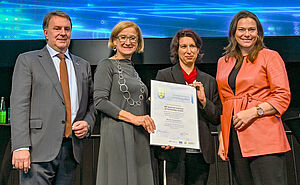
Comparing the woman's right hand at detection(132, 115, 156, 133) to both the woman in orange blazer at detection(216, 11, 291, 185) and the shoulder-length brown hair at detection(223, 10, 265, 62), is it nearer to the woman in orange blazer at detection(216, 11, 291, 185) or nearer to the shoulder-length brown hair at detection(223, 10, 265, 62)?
the woman in orange blazer at detection(216, 11, 291, 185)

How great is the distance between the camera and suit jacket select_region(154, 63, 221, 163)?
2.41 metres

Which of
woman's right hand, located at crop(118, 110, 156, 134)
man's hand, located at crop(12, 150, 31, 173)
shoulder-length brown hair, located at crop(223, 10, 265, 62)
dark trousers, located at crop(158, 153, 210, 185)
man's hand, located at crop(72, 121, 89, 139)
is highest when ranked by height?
shoulder-length brown hair, located at crop(223, 10, 265, 62)

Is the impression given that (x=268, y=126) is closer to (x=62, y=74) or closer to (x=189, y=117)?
(x=189, y=117)

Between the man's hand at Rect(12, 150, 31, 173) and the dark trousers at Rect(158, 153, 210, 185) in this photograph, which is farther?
the dark trousers at Rect(158, 153, 210, 185)

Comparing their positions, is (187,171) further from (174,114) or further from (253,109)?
(253,109)

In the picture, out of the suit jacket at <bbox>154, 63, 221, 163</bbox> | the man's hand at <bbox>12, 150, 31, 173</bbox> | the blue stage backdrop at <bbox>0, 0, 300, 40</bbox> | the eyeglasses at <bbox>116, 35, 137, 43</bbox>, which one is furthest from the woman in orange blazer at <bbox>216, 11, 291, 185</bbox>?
the blue stage backdrop at <bbox>0, 0, 300, 40</bbox>

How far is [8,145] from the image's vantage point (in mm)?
2803

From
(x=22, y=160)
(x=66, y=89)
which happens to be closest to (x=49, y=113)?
(x=66, y=89)

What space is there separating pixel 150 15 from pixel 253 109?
2.93 metres

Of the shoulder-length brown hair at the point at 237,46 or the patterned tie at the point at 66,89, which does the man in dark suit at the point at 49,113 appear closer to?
the patterned tie at the point at 66,89

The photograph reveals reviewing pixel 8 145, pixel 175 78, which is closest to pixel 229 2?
pixel 175 78

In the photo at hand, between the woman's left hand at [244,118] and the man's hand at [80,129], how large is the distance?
949mm

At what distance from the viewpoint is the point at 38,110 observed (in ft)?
7.32

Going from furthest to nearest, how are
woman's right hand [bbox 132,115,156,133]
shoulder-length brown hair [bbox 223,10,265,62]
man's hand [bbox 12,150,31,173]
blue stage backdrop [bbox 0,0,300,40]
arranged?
→ blue stage backdrop [bbox 0,0,300,40]
shoulder-length brown hair [bbox 223,10,265,62]
woman's right hand [bbox 132,115,156,133]
man's hand [bbox 12,150,31,173]
